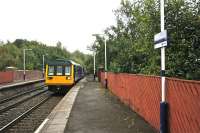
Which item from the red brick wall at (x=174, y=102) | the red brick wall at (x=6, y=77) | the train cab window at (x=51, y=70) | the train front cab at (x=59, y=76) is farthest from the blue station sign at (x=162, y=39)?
the red brick wall at (x=6, y=77)

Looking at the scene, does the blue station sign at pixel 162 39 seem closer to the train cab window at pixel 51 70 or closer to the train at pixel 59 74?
the train at pixel 59 74

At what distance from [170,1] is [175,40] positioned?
1.68m

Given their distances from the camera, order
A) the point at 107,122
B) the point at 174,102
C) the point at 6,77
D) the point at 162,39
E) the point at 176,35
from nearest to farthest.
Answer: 1. the point at 174,102
2. the point at 162,39
3. the point at 107,122
4. the point at 176,35
5. the point at 6,77

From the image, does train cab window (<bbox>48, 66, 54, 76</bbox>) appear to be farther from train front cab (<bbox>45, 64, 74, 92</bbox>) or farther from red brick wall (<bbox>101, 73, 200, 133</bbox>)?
red brick wall (<bbox>101, 73, 200, 133</bbox>)

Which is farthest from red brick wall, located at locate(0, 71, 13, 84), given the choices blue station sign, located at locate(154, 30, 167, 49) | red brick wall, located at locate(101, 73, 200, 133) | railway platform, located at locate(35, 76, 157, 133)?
blue station sign, located at locate(154, 30, 167, 49)

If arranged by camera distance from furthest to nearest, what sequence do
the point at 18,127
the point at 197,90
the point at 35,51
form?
the point at 35,51 → the point at 18,127 → the point at 197,90

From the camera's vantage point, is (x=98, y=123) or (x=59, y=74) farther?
(x=59, y=74)

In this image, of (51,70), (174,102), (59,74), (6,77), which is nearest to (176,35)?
(174,102)

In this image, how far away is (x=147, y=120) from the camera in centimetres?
1230

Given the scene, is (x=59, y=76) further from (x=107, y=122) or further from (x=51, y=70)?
(x=107, y=122)

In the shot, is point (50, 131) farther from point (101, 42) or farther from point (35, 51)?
point (35, 51)

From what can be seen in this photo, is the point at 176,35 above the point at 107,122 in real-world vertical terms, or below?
above

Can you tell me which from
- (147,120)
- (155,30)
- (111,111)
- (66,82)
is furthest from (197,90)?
(66,82)

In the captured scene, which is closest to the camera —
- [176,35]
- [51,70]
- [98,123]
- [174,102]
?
[174,102]
